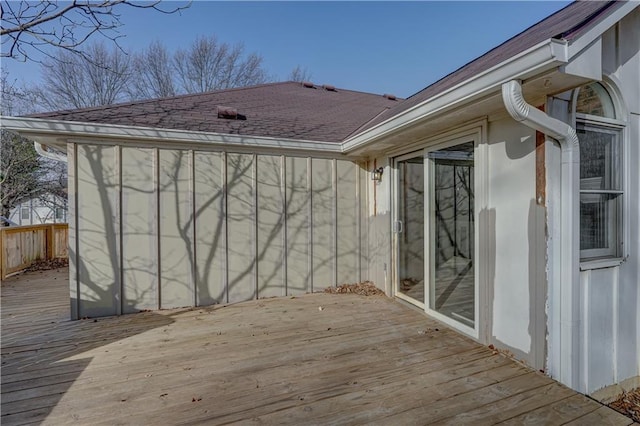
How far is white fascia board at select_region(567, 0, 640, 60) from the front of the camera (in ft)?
6.36

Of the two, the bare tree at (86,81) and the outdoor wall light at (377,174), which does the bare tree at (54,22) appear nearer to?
the outdoor wall light at (377,174)

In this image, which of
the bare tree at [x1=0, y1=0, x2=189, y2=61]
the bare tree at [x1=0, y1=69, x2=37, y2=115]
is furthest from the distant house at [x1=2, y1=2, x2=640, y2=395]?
the bare tree at [x1=0, y1=69, x2=37, y2=115]

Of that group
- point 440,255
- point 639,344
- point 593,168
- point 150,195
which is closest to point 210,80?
point 150,195

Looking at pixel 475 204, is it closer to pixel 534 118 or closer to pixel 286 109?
pixel 534 118

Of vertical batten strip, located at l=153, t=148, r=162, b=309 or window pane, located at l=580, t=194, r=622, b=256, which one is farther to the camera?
vertical batten strip, located at l=153, t=148, r=162, b=309

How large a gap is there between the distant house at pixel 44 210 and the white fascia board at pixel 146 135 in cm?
970

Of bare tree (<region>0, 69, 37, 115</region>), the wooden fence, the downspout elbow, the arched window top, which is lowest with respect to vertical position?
the wooden fence

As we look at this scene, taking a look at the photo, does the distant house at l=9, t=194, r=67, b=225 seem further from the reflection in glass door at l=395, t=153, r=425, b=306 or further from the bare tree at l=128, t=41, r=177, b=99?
the reflection in glass door at l=395, t=153, r=425, b=306

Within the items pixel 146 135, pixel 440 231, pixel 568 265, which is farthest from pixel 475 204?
pixel 146 135

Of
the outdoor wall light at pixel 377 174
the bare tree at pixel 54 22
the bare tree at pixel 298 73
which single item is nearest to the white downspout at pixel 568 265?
the outdoor wall light at pixel 377 174

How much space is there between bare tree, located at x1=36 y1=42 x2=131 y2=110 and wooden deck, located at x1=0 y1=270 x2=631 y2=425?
12.0 meters

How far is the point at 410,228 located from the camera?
431 centimetres

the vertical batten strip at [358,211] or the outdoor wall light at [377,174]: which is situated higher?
the outdoor wall light at [377,174]

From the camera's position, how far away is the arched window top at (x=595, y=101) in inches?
100
